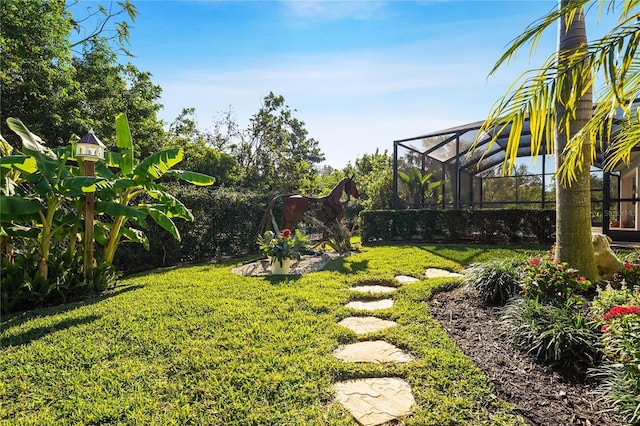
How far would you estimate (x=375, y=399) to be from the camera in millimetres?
2203

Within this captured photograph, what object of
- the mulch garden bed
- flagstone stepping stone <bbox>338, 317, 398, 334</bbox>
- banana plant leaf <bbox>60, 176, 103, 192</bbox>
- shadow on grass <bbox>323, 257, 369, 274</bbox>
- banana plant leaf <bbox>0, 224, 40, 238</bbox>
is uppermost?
banana plant leaf <bbox>60, 176, 103, 192</bbox>

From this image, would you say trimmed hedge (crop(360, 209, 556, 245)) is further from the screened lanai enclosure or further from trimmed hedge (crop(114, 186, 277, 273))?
trimmed hedge (crop(114, 186, 277, 273))

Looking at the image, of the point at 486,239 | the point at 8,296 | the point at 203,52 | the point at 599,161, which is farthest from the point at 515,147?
the point at 599,161

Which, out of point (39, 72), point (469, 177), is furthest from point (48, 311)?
point (469, 177)

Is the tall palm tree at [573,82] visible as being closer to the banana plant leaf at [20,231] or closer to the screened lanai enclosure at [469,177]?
the banana plant leaf at [20,231]

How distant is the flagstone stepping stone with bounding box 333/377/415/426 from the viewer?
79.7 inches

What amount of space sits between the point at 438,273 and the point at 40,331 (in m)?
5.90

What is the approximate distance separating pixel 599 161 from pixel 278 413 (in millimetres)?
14207

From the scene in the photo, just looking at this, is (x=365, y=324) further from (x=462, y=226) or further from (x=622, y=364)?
(x=462, y=226)

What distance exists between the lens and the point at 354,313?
3895 mm

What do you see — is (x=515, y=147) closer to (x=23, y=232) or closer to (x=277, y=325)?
(x=277, y=325)

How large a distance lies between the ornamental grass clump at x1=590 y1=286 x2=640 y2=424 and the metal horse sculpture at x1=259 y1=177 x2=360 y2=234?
21.3ft

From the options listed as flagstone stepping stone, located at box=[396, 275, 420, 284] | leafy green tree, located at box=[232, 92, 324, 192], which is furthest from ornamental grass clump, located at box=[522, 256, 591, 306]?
leafy green tree, located at box=[232, 92, 324, 192]

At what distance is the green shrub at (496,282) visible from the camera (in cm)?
404
